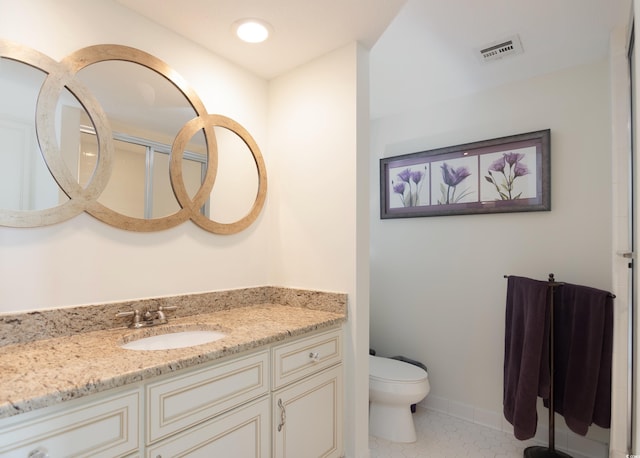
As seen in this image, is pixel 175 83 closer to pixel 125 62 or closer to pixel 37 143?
pixel 125 62

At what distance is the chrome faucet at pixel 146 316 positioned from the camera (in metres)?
1.41

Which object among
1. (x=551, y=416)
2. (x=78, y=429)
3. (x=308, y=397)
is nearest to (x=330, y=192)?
(x=308, y=397)

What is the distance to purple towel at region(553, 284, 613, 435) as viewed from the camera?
5.70 feet

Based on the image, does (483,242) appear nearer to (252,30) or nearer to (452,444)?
(452,444)

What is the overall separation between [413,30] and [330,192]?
94 centimetres

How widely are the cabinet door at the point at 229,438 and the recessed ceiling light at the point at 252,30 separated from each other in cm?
164

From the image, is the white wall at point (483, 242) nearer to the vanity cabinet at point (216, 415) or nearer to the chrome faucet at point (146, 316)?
the vanity cabinet at point (216, 415)

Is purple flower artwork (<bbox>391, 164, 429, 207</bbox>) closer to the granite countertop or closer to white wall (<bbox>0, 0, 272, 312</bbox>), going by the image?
white wall (<bbox>0, 0, 272, 312</bbox>)

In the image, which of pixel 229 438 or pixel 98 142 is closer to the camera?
pixel 229 438

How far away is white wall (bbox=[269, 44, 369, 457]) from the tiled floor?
332mm

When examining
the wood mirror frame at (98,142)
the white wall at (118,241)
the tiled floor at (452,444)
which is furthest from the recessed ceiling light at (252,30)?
the tiled floor at (452,444)

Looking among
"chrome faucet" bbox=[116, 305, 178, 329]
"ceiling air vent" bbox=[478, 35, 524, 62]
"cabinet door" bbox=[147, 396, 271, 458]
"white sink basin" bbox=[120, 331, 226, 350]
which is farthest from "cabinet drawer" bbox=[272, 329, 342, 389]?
"ceiling air vent" bbox=[478, 35, 524, 62]

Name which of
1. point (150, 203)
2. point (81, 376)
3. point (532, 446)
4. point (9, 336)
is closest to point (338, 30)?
point (150, 203)

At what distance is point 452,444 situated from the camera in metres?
2.07
